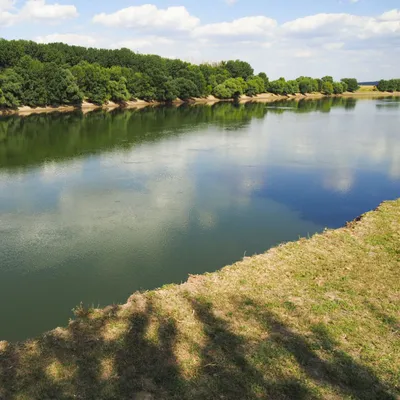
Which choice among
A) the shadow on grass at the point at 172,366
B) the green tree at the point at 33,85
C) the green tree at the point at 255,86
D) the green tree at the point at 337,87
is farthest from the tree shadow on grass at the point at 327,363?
the green tree at the point at 337,87

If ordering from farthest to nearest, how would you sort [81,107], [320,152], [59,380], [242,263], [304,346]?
1. [81,107]
2. [320,152]
3. [242,263]
4. [304,346]
5. [59,380]

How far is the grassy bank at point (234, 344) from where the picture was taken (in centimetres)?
746

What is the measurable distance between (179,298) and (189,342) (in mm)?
2075

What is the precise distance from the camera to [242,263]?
13.2m

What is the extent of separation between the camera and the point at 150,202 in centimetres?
2131

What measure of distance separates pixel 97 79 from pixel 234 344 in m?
71.2

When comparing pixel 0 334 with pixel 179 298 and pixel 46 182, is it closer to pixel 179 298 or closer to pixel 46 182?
pixel 179 298

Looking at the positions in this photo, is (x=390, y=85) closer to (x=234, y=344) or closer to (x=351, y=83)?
(x=351, y=83)

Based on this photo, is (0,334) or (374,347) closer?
(374,347)

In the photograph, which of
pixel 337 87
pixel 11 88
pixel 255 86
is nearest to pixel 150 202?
pixel 11 88

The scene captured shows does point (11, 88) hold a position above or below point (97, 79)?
below

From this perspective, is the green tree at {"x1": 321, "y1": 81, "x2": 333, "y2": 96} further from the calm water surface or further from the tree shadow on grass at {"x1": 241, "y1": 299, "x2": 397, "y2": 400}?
the tree shadow on grass at {"x1": 241, "y1": 299, "x2": 397, "y2": 400}

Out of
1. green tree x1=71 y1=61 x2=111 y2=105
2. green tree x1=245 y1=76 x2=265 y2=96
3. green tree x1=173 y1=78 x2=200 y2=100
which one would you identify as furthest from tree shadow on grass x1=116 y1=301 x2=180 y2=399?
green tree x1=245 y1=76 x2=265 y2=96

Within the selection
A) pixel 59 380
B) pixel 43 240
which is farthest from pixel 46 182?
pixel 59 380
